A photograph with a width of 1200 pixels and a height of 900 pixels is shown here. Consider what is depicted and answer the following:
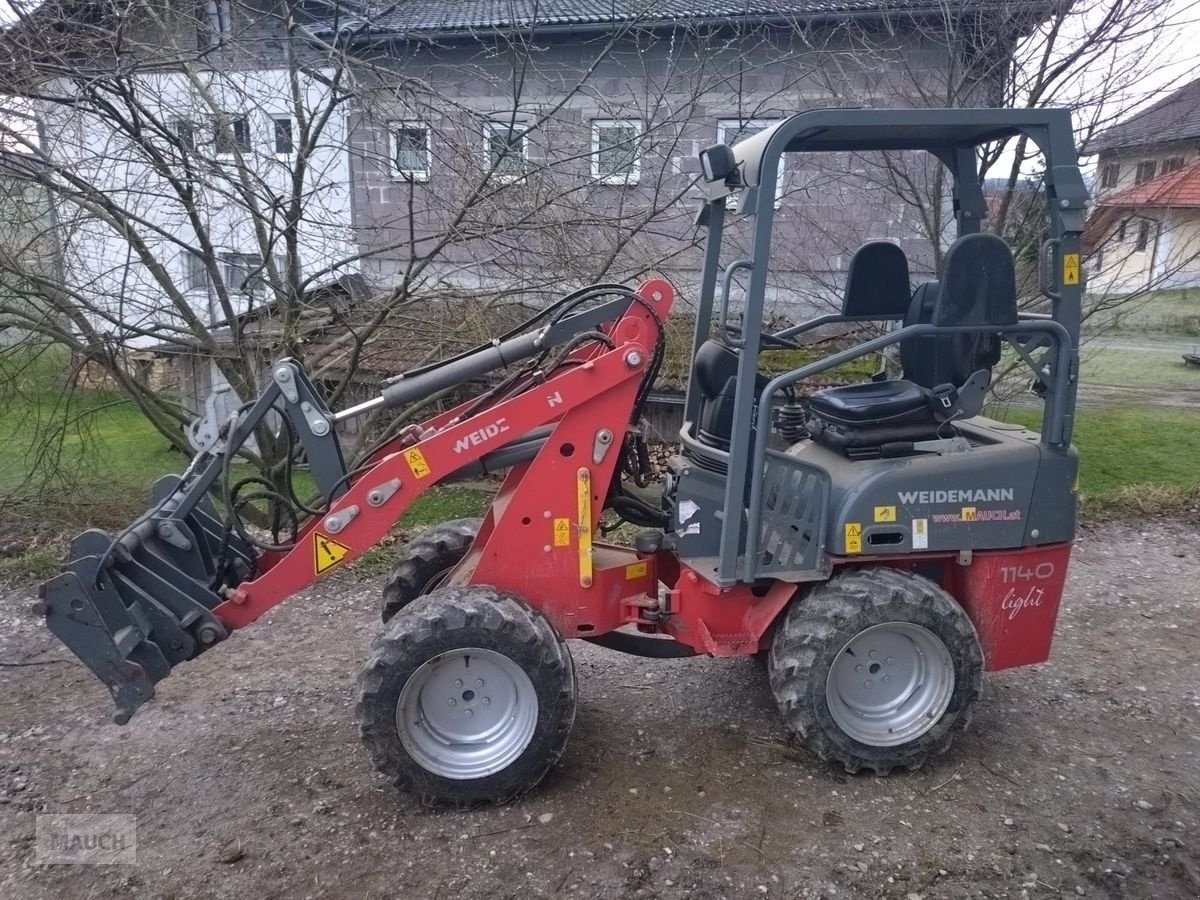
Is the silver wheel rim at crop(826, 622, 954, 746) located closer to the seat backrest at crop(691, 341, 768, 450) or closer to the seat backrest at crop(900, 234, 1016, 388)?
the seat backrest at crop(691, 341, 768, 450)

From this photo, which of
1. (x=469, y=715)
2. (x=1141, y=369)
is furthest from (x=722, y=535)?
(x=1141, y=369)

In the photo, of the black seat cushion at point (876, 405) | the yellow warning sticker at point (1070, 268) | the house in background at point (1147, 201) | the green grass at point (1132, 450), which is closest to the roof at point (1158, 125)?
the house in background at point (1147, 201)

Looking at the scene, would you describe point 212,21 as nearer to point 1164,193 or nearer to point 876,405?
point 876,405

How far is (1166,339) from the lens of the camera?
19.1 metres

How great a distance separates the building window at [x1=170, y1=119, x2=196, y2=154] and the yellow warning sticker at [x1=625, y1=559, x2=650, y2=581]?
13.6ft

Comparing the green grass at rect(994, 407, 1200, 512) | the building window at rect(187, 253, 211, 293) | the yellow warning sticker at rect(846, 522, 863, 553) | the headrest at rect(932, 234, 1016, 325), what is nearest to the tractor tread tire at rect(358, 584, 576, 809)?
the yellow warning sticker at rect(846, 522, 863, 553)

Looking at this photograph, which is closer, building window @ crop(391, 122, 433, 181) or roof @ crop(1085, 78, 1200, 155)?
building window @ crop(391, 122, 433, 181)

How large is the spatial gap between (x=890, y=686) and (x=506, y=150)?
413cm

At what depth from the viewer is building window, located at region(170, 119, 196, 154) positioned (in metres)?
6.02

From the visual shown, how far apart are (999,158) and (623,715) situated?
5208 mm

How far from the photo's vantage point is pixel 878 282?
4.38 meters

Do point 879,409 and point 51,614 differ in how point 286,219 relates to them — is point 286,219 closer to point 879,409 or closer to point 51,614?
point 51,614

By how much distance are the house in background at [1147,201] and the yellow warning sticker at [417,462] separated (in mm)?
5972

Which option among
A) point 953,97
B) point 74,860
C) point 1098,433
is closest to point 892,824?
point 74,860
